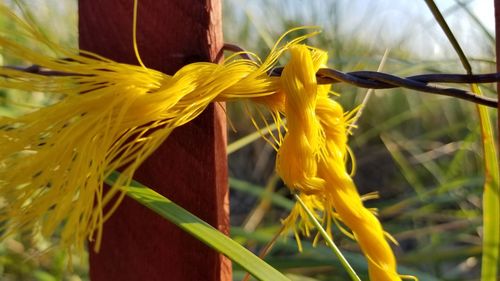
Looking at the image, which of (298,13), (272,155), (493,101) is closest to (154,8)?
(493,101)

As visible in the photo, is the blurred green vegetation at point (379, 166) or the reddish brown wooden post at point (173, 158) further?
the blurred green vegetation at point (379, 166)

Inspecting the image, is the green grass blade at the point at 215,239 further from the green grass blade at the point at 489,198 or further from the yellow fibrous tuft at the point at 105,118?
the green grass blade at the point at 489,198

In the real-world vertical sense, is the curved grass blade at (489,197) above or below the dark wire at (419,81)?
below

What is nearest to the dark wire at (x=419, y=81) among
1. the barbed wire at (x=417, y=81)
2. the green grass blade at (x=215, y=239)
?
the barbed wire at (x=417, y=81)

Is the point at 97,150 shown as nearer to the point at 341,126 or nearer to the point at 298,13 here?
the point at 341,126

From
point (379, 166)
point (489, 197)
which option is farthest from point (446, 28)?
point (379, 166)

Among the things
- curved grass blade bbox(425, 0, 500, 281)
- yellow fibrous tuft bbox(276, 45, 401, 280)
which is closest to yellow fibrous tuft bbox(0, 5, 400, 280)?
yellow fibrous tuft bbox(276, 45, 401, 280)

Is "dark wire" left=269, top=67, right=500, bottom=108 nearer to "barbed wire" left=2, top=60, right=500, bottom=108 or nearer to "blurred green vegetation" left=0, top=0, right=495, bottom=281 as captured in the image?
"barbed wire" left=2, top=60, right=500, bottom=108
